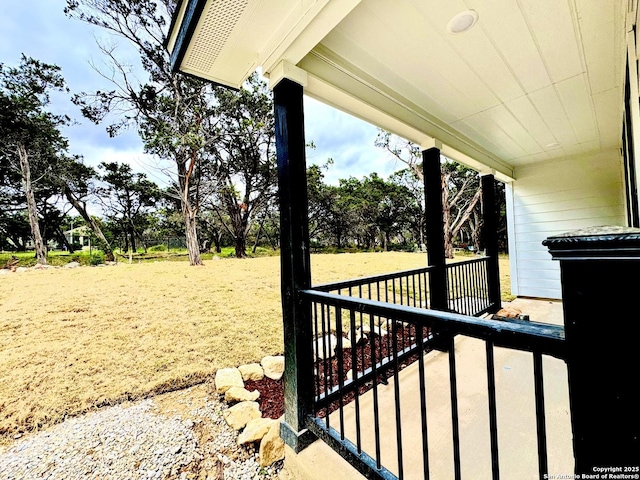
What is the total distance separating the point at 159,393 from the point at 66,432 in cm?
62

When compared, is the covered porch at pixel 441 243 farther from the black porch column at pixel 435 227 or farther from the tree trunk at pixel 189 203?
the tree trunk at pixel 189 203

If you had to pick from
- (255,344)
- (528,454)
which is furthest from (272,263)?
(528,454)

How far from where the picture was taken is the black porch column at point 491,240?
4141mm

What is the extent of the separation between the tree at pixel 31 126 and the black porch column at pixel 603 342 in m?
6.11

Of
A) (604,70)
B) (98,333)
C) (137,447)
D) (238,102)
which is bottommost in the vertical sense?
(137,447)

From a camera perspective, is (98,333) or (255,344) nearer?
(98,333)

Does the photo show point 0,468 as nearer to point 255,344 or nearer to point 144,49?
point 255,344

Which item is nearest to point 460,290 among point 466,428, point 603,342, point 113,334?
point 466,428

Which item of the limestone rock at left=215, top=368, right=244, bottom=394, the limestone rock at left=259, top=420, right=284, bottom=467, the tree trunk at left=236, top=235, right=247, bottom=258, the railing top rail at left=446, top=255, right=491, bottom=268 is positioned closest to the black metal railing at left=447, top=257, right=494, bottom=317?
the railing top rail at left=446, top=255, right=491, bottom=268

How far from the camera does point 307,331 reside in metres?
1.59

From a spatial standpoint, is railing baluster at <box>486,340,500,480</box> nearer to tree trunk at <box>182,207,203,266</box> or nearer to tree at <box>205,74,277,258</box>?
tree trunk at <box>182,207,203,266</box>

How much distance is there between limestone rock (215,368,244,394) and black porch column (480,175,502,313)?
4.04 metres

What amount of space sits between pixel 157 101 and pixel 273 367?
590 cm

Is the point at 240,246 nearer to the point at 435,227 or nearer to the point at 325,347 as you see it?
the point at 435,227
